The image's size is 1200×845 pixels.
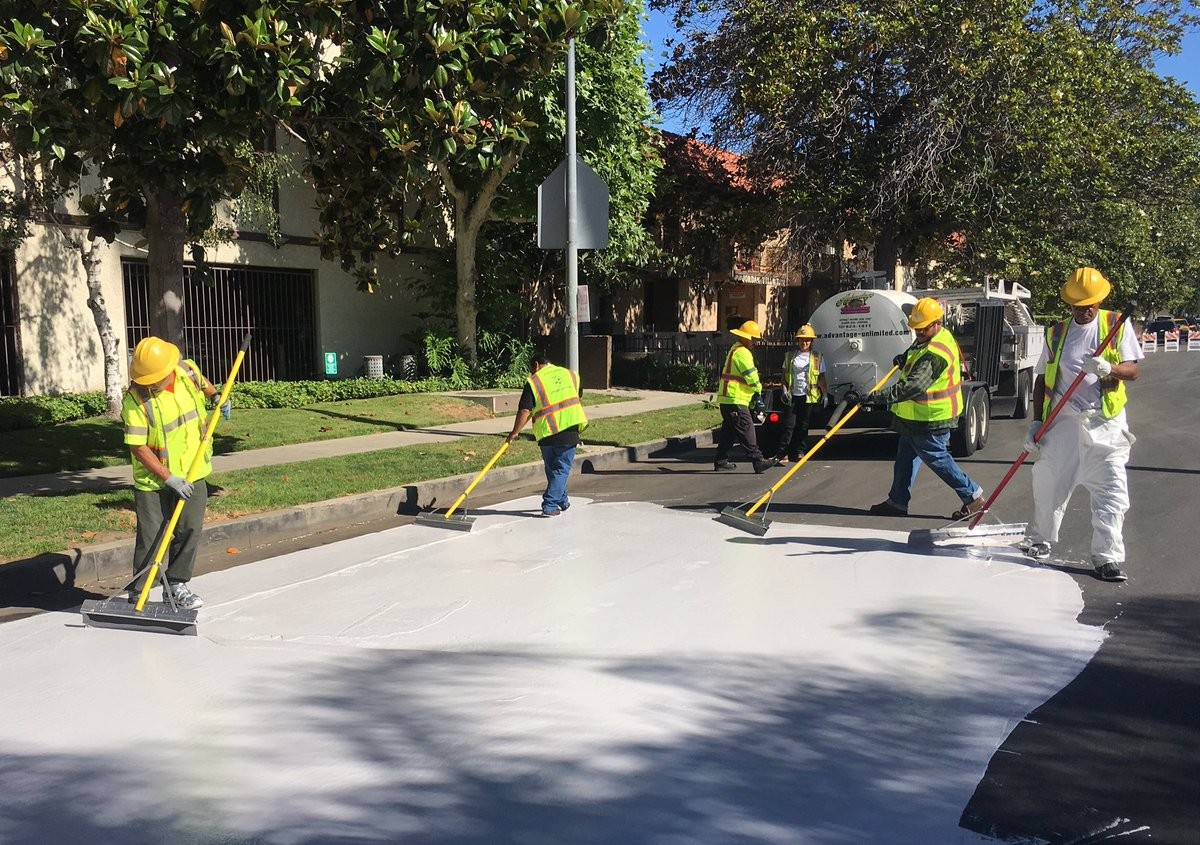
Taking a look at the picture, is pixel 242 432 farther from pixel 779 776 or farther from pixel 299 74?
pixel 779 776

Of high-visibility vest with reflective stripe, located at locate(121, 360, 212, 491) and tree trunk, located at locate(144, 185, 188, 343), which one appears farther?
tree trunk, located at locate(144, 185, 188, 343)

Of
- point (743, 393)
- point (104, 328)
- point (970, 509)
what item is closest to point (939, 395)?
point (970, 509)

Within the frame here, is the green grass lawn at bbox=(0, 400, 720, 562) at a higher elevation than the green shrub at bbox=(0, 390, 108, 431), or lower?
lower

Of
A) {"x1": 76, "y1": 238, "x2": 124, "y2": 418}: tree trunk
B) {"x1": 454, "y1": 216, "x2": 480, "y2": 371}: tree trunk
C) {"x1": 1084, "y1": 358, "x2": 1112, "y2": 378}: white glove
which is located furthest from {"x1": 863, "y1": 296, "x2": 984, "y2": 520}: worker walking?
{"x1": 454, "y1": 216, "x2": 480, "y2": 371}: tree trunk

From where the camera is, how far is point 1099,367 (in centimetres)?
599

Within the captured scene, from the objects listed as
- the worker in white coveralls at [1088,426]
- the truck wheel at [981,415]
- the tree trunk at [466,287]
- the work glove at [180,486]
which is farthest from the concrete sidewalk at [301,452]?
the worker in white coveralls at [1088,426]

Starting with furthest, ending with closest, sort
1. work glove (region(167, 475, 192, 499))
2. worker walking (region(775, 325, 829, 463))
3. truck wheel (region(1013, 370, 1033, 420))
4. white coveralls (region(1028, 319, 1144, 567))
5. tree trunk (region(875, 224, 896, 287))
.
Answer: tree trunk (region(875, 224, 896, 287)), truck wheel (region(1013, 370, 1033, 420)), worker walking (region(775, 325, 829, 463)), white coveralls (region(1028, 319, 1144, 567)), work glove (region(167, 475, 192, 499))

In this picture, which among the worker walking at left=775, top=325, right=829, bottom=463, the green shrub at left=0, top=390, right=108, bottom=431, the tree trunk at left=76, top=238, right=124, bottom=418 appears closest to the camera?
the worker walking at left=775, top=325, right=829, bottom=463

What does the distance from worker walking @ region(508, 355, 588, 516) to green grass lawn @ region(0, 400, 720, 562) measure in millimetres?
1734

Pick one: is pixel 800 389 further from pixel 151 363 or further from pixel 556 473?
pixel 151 363

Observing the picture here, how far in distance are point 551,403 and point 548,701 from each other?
4.50 m

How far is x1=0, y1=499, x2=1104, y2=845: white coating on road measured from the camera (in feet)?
10.9

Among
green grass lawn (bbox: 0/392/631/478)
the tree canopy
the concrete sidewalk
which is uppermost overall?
the tree canopy

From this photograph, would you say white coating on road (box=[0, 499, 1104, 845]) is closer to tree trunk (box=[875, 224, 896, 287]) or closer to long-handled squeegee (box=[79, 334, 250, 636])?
A: long-handled squeegee (box=[79, 334, 250, 636])
